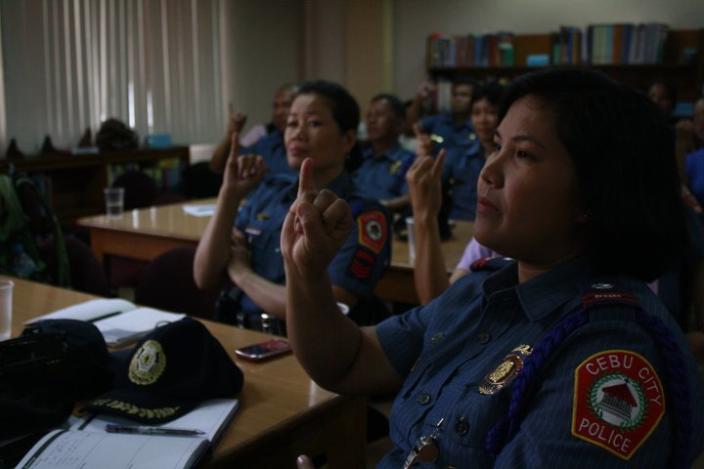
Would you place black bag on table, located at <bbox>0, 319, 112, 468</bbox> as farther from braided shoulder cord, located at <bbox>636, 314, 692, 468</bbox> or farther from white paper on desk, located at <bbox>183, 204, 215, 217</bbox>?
white paper on desk, located at <bbox>183, 204, 215, 217</bbox>

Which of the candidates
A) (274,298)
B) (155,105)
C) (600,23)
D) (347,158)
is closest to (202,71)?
(155,105)

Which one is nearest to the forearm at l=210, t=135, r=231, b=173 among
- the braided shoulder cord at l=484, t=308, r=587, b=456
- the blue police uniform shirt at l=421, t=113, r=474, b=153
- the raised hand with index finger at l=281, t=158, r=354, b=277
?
the blue police uniform shirt at l=421, t=113, r=474, b=153

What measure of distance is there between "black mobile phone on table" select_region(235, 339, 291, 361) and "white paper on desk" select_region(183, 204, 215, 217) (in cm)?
211

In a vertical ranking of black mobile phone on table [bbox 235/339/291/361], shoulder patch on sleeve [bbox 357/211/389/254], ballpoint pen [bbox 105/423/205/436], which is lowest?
black mobile phone on table [bbox 235/339/291/361]

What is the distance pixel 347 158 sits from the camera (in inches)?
103

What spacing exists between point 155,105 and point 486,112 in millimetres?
3320

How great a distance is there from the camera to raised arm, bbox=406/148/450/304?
204 cm

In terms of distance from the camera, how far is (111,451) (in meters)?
1.20

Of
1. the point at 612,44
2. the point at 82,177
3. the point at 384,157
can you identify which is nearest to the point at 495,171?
the point at 384,157

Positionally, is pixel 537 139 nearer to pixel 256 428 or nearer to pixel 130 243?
pixel 256 428

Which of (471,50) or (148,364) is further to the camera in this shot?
(471,50)

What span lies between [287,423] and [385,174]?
138 inches

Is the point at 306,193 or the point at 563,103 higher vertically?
the point at 563,103

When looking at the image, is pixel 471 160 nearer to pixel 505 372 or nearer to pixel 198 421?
pixel 198 421
